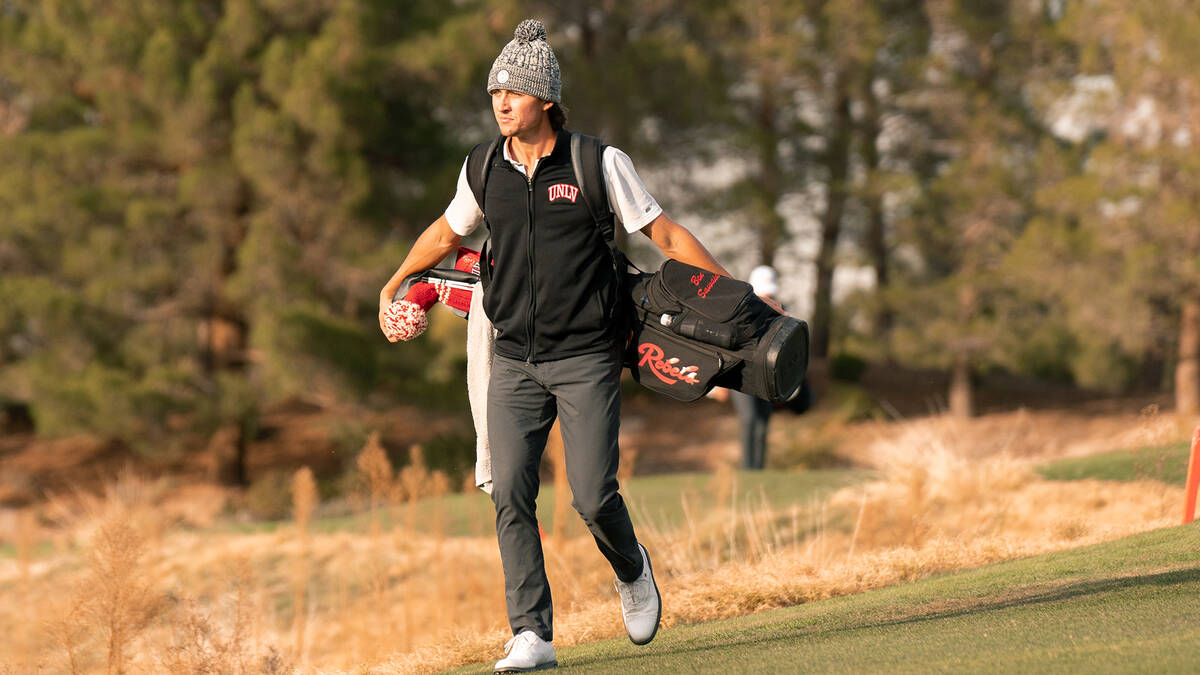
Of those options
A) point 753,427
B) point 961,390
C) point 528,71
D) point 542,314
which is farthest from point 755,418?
point 961,390

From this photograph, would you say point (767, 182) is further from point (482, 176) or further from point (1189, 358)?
point (482, 176)

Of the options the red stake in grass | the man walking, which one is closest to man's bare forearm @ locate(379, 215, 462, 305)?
the man walking

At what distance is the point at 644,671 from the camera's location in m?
4.50

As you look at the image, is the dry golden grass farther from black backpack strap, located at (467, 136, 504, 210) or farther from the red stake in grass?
black backpack strap, located at (467, 136, 504, 210)

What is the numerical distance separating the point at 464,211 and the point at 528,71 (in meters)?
0.59

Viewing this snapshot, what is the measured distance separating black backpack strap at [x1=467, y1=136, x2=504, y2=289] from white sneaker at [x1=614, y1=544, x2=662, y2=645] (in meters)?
1.19

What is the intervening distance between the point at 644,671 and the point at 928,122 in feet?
73.3

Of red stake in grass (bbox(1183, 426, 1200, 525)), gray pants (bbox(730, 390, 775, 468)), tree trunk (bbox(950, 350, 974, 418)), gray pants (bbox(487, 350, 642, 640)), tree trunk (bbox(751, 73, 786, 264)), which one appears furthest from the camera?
tree trunk (bbox(950, 350, 974, 418))

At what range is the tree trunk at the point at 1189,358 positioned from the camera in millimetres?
21922

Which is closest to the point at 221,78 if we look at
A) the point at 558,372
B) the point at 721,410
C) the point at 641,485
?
the point at 641,485

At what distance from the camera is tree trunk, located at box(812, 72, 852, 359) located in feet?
84.2

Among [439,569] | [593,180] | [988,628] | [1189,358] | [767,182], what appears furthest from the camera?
[767,182]

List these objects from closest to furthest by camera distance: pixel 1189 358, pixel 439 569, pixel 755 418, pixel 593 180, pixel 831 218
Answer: pixel 593 180, pixel 439 569, pixel 755 418, pixel 1189 358, pixel 831 218

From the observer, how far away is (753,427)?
1242 centimetres
